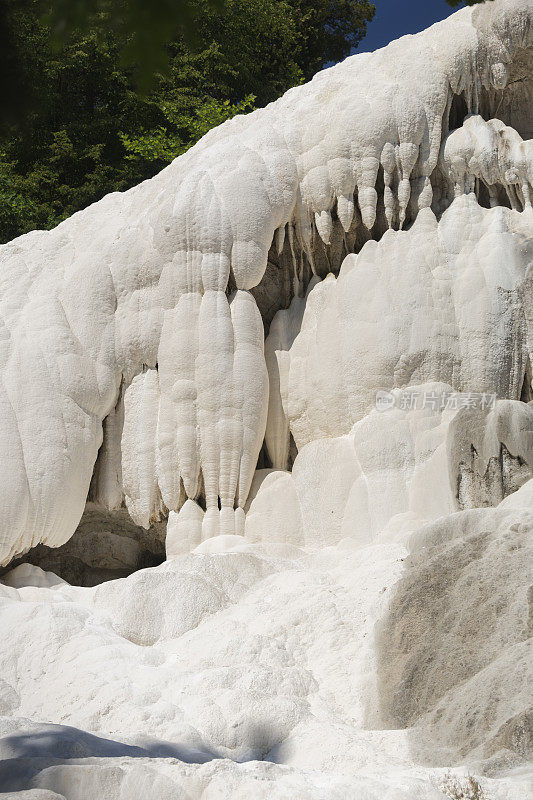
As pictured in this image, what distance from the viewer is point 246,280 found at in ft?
35.7

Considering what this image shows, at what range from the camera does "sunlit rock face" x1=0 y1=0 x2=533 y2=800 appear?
8242mm

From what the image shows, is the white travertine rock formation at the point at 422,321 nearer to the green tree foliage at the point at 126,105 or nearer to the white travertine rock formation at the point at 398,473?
the white travertine rock formation at the point at 398,473

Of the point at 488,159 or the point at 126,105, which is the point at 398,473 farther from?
the point at 126,105

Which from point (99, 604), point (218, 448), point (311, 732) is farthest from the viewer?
point (218, 448)

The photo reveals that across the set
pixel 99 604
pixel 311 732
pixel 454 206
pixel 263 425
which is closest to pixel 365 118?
pixel 454 206

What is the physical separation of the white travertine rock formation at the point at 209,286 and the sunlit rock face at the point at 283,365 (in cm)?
3

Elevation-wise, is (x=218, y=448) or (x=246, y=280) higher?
(x=246, y=280)

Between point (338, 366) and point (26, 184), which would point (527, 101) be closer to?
point (338, 366)

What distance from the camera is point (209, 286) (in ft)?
35.5

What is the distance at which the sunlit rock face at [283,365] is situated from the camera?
8.24 meters

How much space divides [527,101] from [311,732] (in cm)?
919

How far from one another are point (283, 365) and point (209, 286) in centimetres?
133

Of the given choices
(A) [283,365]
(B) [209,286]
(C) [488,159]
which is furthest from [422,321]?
(B) [209,286]

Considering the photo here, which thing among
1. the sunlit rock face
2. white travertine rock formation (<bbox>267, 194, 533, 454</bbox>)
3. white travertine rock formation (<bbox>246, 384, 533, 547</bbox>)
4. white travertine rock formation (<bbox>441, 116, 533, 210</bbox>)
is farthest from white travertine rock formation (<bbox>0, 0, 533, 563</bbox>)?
white travertine rock formation (<bbox>246, 384, 533, 547</bbox>)
